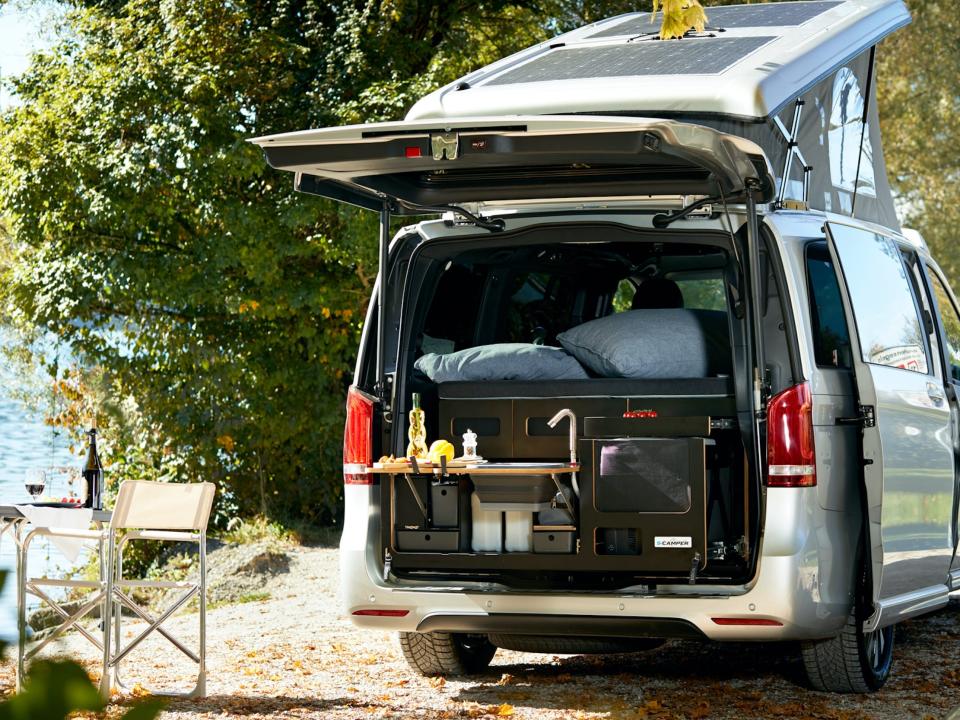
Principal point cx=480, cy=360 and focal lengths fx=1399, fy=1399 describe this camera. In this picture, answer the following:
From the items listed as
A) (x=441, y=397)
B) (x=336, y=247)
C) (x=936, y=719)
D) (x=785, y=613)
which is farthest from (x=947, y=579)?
(x=336, y=247)

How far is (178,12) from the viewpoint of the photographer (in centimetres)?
1264

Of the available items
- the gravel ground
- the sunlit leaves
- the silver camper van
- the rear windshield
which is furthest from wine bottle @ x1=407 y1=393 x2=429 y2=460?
the sunlit leaves

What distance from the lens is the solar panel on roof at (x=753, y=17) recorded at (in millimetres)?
6812

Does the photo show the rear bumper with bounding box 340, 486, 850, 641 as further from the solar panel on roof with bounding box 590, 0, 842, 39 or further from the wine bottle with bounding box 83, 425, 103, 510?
the solar panel on roof with bounding box 590, 0, 842, 39

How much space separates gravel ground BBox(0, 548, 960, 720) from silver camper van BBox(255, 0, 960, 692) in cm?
20

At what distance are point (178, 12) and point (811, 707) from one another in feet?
30.8

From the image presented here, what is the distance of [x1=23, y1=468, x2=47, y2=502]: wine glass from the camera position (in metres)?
6.69

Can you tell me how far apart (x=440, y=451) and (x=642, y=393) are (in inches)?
30.5

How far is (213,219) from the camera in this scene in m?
12.7

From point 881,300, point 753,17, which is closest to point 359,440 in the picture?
point 881,300

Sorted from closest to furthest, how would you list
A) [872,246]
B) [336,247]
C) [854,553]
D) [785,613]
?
[785,613]
[854,553]
[872,246]
[336,247]

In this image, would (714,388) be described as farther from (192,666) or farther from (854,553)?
(192,666)

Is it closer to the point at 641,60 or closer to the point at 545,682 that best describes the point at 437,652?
the point at 545,682

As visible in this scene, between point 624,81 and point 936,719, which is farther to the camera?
point 624,81
